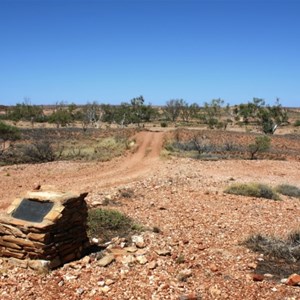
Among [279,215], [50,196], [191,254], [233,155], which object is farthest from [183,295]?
[233,155]

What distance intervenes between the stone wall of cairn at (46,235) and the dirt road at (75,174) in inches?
231

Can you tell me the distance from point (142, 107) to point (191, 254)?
6577 cm

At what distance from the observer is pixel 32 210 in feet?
25.9

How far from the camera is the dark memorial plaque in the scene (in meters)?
7.73

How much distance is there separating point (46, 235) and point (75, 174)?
12.6m

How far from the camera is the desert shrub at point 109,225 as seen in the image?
983cm

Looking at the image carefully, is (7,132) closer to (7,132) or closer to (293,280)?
(7,132)

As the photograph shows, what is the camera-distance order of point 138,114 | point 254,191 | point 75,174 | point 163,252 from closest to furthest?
point 163,252 < point 254,191 < point 75,174 < point 138,114

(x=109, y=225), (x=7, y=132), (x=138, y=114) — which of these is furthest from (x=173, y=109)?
(x=109, y=225)

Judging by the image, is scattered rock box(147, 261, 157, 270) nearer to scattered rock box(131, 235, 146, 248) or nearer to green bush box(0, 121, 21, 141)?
scattered rock box(131, 235, 146, 248)

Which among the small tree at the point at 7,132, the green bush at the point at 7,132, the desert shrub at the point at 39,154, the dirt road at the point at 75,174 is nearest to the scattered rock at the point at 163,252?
the dirt road at the point at 75,174

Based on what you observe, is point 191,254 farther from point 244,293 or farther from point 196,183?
point 196,183

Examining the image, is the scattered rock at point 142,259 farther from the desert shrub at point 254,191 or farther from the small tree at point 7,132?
the small tree at point 7,132

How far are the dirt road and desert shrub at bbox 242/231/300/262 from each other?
7.94m
